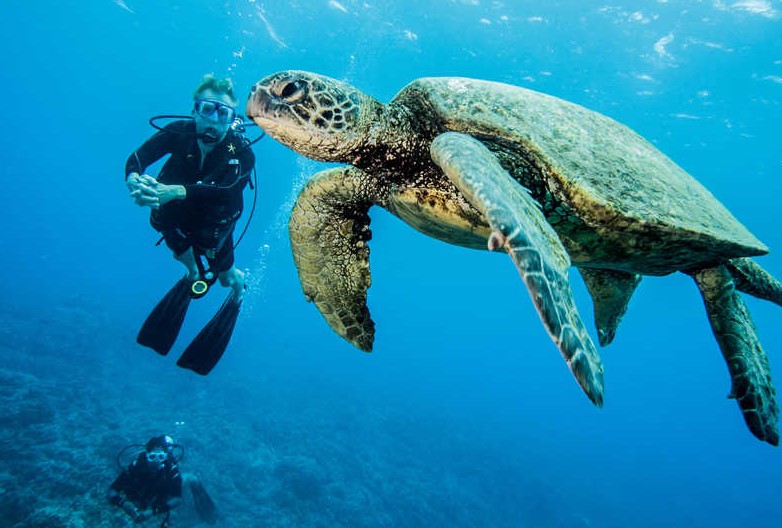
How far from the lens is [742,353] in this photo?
9.27ft

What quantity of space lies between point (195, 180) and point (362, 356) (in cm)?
3671

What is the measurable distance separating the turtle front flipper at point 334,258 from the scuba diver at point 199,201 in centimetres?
196

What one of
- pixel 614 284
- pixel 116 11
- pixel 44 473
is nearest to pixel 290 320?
pixel 116 11

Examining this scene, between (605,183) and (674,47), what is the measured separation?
18.0 meters

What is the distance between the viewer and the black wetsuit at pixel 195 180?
4.84 metres

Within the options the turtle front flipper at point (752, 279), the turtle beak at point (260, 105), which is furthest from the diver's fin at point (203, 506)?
the turtle front flipper at point (752, 279)

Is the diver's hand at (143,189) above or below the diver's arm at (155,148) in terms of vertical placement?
below

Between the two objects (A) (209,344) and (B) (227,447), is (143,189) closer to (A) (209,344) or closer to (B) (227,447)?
(A) (209,344)

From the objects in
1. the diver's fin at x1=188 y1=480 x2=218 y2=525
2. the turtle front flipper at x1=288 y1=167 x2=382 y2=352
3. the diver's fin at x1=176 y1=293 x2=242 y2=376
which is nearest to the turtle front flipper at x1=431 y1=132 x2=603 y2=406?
the turtle front flipper at x1=288 y1=167 x2=382 y2=352

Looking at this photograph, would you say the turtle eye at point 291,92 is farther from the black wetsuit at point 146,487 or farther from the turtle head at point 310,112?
the black wetsuit at point 146,487

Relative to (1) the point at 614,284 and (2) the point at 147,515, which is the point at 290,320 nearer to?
(2) the point at 147,515

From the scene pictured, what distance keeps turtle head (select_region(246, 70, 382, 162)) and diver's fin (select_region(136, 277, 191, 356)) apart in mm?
3662

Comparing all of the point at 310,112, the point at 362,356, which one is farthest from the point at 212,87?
the point at 362,356

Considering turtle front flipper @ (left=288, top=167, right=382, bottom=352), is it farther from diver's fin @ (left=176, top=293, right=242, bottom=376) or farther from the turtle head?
diver's fin @ (left=176, top=293, right=242, bottom=376)
